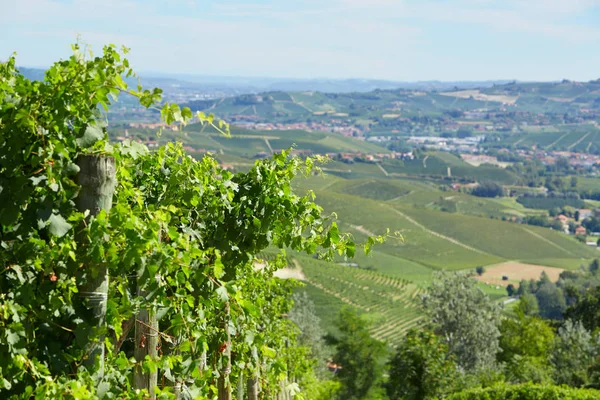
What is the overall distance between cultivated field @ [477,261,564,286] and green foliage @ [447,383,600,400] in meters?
73.7

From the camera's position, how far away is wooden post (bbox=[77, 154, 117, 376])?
274 centimetres

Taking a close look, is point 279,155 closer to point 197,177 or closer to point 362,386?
point 197,177

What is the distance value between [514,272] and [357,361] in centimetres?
5962

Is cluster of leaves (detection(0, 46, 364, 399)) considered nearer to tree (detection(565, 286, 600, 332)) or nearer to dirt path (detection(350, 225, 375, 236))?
tree (detection(565, 286, 600, 332))

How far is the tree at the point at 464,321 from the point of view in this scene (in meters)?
32.7

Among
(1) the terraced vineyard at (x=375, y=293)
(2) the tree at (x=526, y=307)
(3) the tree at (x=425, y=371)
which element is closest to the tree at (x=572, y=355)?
(3) the tree at (x=425, y=371)

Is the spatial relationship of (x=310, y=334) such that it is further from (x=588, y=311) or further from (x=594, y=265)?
(x=594, y=265)

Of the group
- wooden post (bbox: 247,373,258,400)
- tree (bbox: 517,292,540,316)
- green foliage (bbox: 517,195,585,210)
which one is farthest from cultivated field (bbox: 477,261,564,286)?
wooden post (bbox: 247,373,258,400)

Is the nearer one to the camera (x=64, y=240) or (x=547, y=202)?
(x=64, y=240)

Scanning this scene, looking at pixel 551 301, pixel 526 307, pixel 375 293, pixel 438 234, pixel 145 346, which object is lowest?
pixel 551 301

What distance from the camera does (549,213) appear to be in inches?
5945

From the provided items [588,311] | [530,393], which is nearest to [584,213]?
[588,311]

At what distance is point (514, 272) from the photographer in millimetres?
93312

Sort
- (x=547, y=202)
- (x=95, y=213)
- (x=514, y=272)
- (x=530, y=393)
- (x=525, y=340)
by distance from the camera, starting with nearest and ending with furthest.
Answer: (x=95, y=213), (x=530, y=393), (x=525, y=340), (x=514, y=272), (x=547, y=202)
